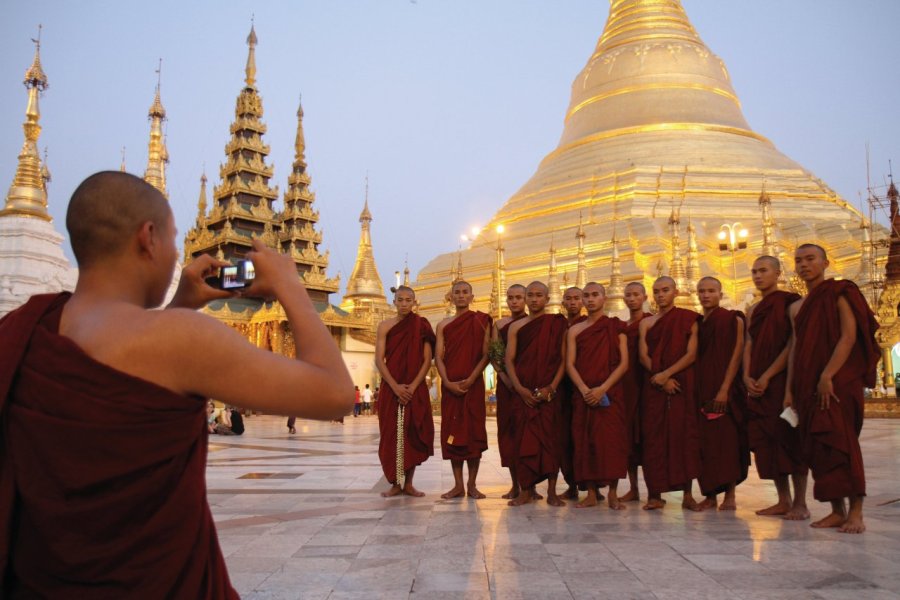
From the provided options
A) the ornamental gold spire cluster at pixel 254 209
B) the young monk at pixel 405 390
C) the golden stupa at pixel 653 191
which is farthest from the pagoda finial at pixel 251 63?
the young monk at pixel 405 390

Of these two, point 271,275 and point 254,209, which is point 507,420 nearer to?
point 271,275

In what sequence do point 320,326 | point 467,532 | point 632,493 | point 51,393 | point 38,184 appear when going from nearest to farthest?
point 51,393 < point 320,326 < point 467,532 < point 632,493 < point 38,184

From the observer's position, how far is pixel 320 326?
1.51 metres

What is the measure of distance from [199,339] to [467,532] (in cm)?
319

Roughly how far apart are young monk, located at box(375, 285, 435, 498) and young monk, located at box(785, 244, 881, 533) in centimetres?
282

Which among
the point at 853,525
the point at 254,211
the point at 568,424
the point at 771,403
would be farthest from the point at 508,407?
the point at 254,211

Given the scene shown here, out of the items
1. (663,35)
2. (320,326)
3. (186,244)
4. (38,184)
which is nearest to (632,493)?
(320,326)

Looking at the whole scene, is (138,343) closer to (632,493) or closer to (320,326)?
(320,326)

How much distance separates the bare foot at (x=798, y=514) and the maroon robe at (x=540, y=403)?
5.32 ft

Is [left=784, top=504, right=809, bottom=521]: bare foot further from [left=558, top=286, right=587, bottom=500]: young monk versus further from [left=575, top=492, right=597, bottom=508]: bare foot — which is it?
[left=558, top=286, right=587, bottom=500]: young monk

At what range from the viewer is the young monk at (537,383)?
553 centimetres

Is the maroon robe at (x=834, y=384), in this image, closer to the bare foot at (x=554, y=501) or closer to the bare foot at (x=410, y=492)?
the bare foot at (x=554, y=501)

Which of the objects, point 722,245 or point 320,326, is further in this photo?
point 722,245

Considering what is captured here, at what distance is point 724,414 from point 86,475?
5.00 meters
